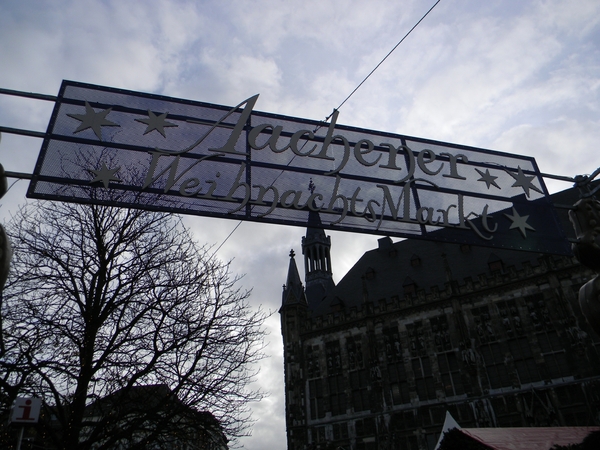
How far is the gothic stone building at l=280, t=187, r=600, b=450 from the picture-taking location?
23.8 meters

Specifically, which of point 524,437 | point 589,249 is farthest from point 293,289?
point 589,249

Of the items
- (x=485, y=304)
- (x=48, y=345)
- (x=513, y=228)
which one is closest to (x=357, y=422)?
(x=485, y=304)

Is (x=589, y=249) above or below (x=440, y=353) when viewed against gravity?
below

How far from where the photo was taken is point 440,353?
89.4ft

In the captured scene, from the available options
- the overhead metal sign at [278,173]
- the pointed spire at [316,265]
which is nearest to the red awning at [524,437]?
the overhead metal sign at [278,173]

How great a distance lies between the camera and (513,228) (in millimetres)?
5188

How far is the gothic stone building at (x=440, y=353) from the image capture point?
23828 millimetres

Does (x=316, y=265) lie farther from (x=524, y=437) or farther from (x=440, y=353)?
(x=524, y=437)

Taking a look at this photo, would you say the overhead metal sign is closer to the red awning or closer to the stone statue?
the stone statue

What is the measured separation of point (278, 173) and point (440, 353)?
25.8 meters

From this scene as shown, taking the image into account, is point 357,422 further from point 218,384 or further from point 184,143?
point 184,143

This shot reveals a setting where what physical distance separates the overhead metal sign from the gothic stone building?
65.6ft

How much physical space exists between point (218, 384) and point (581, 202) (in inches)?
279

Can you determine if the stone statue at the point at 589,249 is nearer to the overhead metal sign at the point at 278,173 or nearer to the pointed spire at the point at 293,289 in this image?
the overhead metal sign at the point at 278,173
